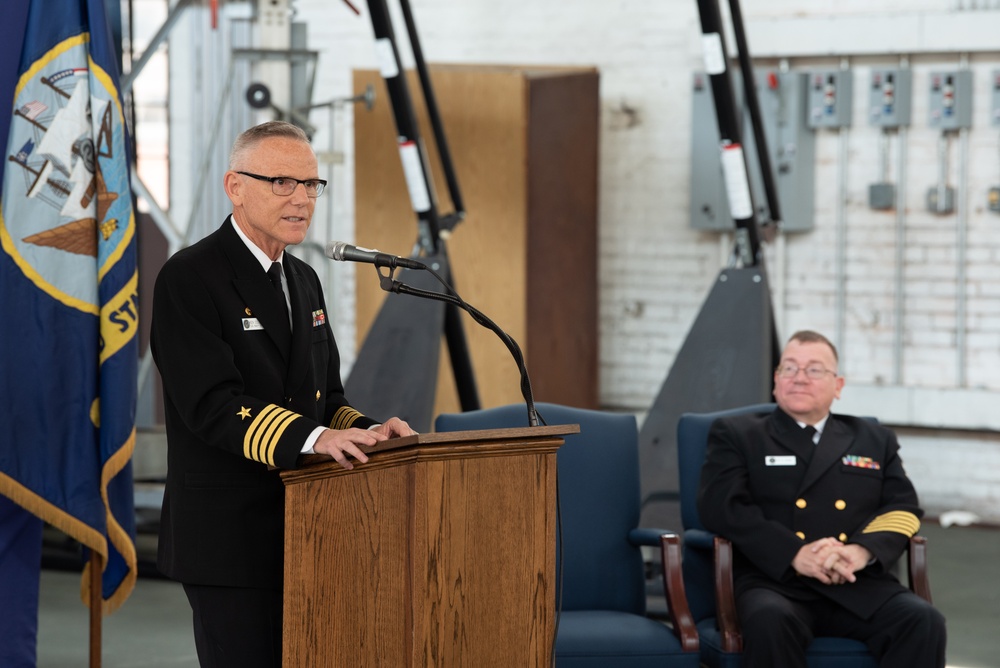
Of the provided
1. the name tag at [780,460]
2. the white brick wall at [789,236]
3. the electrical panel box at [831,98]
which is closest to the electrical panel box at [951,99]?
the white brick wall at [789,236]

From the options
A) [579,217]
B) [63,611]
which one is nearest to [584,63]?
[579,217]

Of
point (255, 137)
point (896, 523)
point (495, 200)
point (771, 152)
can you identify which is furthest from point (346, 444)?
point (771, 152)

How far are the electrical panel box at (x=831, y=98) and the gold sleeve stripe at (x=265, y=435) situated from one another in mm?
5217

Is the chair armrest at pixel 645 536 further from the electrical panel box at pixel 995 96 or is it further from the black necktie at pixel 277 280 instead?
the electrical panel box at pixel 995 96

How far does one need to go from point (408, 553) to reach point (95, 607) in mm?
1809

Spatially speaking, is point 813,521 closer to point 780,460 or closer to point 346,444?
point 780,460

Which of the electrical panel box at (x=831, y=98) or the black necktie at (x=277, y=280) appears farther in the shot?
the electrical panel box at (x=831, y=98)

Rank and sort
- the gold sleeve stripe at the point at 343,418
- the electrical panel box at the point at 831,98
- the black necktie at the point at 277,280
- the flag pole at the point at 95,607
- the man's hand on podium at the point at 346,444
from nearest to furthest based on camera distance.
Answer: the man's hand on podium at the point at 346,444
the black necktie at the point at 277,280
the gold sleeve stripe at the point at 343,418
the flag pole at the point at 95,607
the electrical panel box at the point at 831,98

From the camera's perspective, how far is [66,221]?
3.35 metres

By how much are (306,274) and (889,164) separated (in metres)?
4.96

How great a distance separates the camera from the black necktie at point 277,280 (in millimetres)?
2180

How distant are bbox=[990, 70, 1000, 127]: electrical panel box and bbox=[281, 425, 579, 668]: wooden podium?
5136 millimetres

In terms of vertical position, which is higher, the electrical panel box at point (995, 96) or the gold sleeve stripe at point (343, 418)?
the electrical panel box at point (995, 96)

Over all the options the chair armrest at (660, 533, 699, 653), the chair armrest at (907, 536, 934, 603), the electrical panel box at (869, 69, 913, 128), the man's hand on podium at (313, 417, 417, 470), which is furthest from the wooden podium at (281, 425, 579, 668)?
the electrical panel box at (869, 69, 913, 128)
